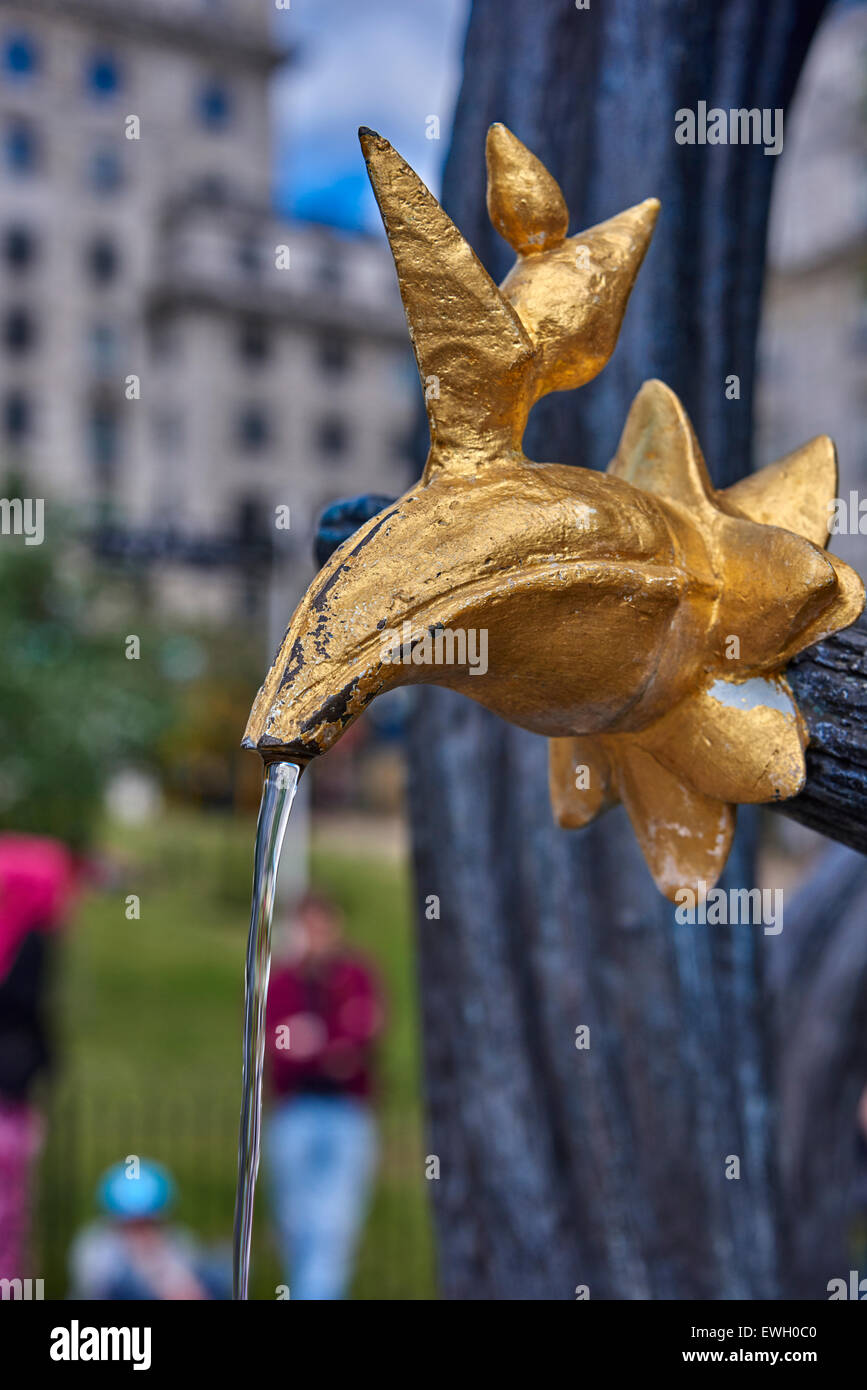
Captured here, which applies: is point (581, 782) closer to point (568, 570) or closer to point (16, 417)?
point (568, 570)

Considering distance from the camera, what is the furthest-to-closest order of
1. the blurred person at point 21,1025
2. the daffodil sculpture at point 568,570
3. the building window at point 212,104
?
the building window at point 212,104 → the blurred person at point 21,1025 → the daffodil sculpture at point 568,570

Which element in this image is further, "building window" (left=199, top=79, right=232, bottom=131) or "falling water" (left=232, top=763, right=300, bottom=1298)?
"building window" (left=199, top=79, right=232, bottom=131)

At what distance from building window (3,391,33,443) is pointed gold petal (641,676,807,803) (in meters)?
33.8

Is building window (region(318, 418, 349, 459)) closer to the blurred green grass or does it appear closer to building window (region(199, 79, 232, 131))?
building window (region(199, 79, 232, 131))

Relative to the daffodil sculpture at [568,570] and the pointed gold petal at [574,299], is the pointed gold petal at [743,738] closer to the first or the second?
the daffodil sculpture at [568,570]

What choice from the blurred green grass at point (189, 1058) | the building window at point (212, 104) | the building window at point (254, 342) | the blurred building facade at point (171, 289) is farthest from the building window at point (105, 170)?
the blurred green grass at point (189, 1058)

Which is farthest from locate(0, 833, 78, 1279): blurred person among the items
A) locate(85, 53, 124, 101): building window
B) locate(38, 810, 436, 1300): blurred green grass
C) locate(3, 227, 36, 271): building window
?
locate(85, 53, 124, 101): building window

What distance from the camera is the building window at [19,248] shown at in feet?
105

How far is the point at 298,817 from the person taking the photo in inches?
469

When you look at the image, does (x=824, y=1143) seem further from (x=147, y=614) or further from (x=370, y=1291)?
(x=147, y=614)

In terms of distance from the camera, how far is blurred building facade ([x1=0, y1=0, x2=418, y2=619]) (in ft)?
104

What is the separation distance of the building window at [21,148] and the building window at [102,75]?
218 centimetres

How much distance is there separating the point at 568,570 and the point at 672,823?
26cm
